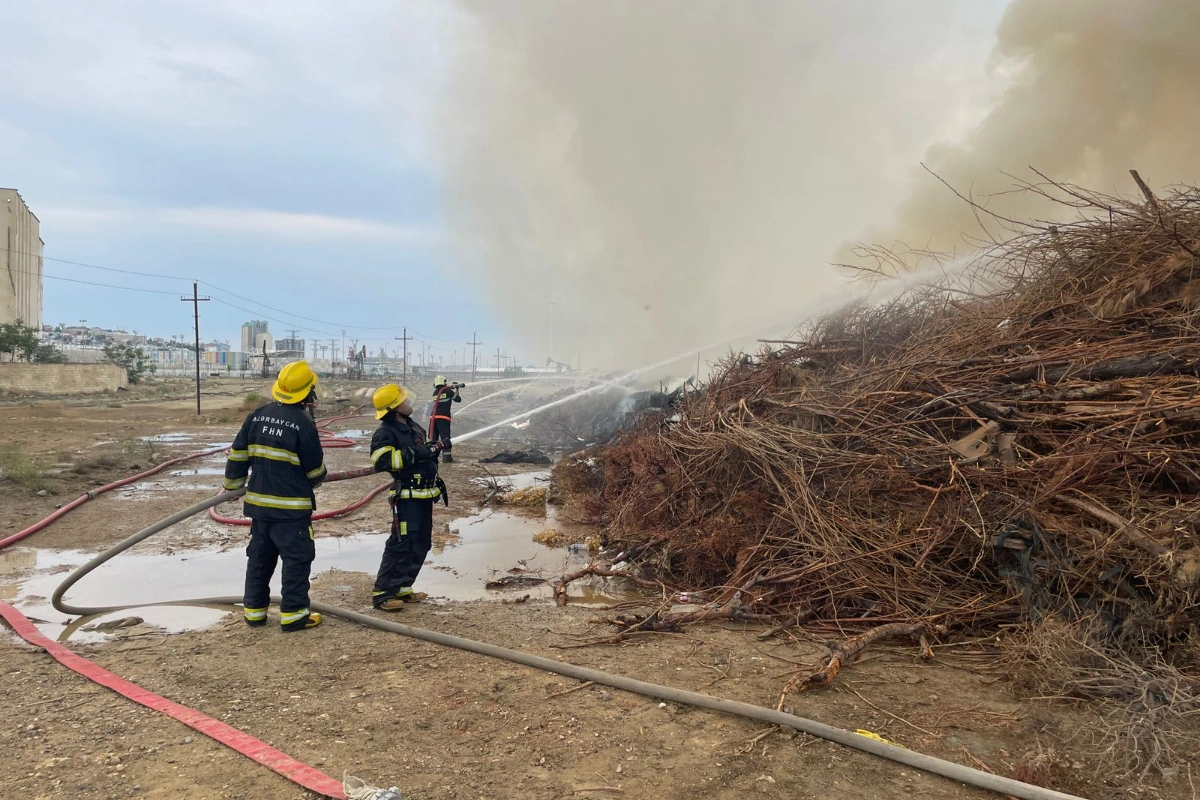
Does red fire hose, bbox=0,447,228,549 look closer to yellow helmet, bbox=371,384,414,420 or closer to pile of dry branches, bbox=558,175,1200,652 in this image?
yellow helmet, bbox=371,384,414,420

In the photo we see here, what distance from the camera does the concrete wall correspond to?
33.5 meters

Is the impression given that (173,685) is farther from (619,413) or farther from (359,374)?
(359,374)

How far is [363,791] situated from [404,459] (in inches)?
108

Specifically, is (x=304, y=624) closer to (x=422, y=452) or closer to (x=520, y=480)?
(x=422, y=452)

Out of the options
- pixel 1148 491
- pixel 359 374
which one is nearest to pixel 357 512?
pixel 1148 491

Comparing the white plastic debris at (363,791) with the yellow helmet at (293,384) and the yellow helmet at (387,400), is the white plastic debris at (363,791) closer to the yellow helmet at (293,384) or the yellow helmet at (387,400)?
the yellow helmet at (293,384)

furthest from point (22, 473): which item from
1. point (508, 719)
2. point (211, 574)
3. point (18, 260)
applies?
point (18, 260)

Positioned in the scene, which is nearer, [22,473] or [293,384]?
[293,384]

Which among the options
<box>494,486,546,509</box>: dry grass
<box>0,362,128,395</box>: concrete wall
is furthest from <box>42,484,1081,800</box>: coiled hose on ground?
<box>0,362,128,395</box>: concrete wall

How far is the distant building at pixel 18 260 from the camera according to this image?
5156 centimetres

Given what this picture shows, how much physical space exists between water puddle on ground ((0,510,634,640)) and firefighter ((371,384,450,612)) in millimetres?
415

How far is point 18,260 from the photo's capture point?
5378cm

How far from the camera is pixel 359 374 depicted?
6203cm

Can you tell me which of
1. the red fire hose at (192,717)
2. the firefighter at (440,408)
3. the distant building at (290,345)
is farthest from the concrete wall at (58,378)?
the distant building at (290,345)
